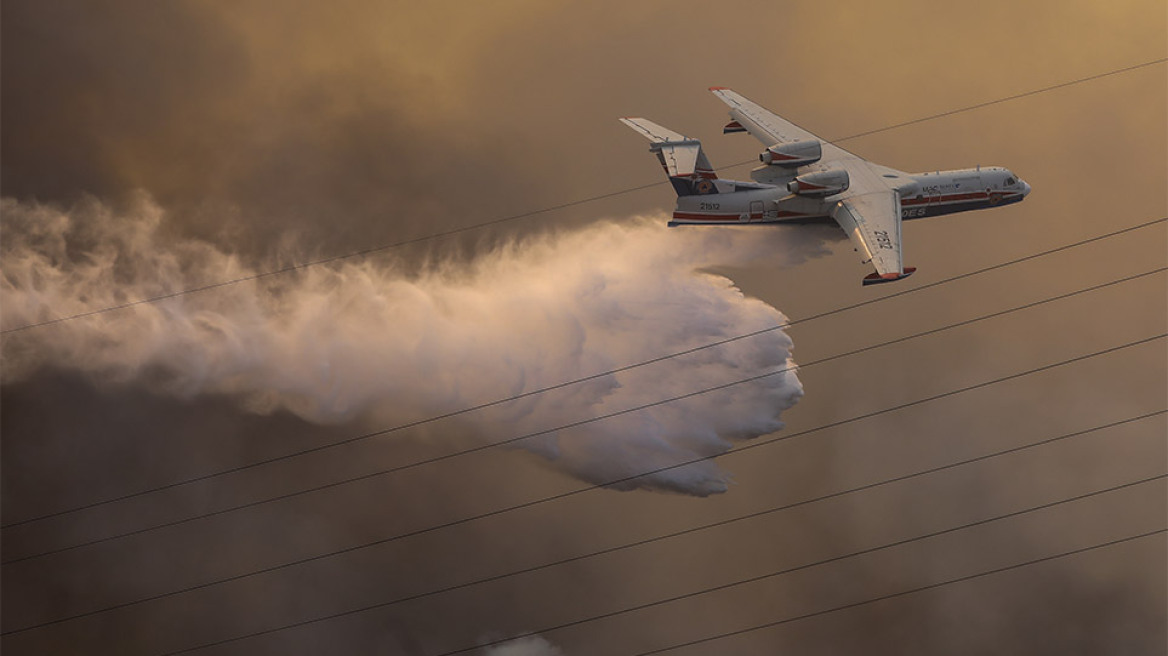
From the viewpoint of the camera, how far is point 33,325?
63.8 m

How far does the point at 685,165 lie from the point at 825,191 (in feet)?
21.3

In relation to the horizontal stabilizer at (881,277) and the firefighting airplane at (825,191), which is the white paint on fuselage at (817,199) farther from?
the horizontal stabilizer at (881,277)

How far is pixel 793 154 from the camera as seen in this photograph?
2608 inches

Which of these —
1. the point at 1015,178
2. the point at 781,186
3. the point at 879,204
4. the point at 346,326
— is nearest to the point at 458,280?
the point at 346,326

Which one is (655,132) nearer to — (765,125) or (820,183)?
(765,125)

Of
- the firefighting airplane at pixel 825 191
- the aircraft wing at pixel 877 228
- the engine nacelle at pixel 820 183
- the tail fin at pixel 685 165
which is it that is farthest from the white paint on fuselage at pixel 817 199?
the aircraft wing at pixel 877 228

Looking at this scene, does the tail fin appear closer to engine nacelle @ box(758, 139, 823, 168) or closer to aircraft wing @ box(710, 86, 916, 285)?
engine nacelle @ box(758, 139, 823, 168)

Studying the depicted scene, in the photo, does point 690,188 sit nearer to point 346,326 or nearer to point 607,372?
point 607,372

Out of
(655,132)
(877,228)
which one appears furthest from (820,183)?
(655,132)

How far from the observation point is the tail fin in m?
64.2

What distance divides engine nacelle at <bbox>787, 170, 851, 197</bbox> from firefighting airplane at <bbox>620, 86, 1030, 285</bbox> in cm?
5

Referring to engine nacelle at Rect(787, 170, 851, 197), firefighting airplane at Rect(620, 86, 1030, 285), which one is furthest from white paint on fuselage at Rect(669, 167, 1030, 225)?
engine nacelle at Rect(787, 170, 851, 197)

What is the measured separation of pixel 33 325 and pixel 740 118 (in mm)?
35712

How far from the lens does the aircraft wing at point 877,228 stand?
2341 inches
